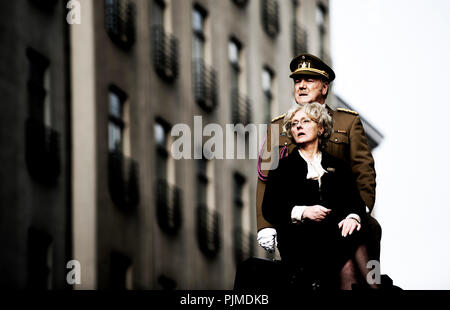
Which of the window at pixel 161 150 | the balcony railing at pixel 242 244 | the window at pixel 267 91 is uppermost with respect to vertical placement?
the window at pixel 267 91

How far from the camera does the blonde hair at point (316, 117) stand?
11172 millimetres

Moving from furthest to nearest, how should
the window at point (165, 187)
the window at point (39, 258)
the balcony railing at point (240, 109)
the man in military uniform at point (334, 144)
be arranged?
1. the balcony railing at point (240, 109)
2. the window at point (165, 187)
3. the window at point (39, 258)
4. the man in military uniform at point (334, 144)

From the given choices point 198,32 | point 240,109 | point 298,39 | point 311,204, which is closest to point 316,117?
point 311,204

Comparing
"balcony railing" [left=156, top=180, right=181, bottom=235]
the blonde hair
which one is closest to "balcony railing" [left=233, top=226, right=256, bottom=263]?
"balcony railing" [left=156, top=180, right=181, bottom=235]

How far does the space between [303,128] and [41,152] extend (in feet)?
51.9

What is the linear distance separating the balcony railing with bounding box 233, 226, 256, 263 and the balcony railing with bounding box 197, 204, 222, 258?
5.25 ft

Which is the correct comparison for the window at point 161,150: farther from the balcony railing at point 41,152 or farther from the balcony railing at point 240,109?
the balcony railing at point 41,152

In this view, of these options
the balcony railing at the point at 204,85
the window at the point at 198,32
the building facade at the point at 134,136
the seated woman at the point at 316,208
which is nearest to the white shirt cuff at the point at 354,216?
the seated woman at the point at 316,208

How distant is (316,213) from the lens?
1077 centimetres

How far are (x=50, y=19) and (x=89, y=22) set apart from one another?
1.57 m

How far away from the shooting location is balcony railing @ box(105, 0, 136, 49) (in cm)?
3034

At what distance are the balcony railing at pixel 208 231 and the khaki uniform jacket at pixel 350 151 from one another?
23.7 meters

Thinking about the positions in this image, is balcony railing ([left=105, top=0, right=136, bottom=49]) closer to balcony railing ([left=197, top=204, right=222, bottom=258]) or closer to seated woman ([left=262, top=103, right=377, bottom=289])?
balcony railing ([left=197, top=204, right=222, bottom=258])

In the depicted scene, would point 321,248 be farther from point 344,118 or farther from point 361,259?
point 344,118
